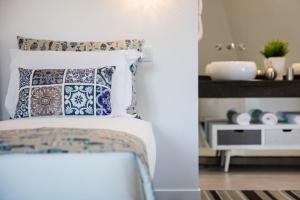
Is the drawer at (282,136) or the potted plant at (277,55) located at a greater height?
the potted plant at (277,55)

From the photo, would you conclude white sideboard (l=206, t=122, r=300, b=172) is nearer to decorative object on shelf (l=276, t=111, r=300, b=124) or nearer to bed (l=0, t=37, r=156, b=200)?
decorative object on shelf (l=276, t=111, r=300, b=124)

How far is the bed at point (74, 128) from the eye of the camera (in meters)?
1.04

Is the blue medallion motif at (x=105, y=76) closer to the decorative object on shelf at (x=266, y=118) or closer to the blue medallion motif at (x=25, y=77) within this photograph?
the blue medallion motif at (x=25, y=77)

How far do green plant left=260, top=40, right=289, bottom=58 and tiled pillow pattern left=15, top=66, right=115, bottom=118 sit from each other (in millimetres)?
1795

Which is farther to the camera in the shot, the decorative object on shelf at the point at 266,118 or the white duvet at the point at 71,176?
the decorative object on shelf at the point at 266,118

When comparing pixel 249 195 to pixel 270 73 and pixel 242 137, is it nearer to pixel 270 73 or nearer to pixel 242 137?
pixel 242 137

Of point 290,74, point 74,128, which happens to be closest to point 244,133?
point 290,74

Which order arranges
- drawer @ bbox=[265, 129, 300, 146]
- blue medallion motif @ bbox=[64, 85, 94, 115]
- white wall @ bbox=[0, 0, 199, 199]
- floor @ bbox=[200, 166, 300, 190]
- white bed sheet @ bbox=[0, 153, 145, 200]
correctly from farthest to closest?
drawer @ bbox=[265, 129, 300, 146] < floor @ bbox=[200, 166, 300, 190] < white wall @ bbox=[0, 0, 199, 199] < blue medallion motif @ bbox=[64, 85, 94, 115] < white bed sheet @ bbox=[0, 153, 145, 200]

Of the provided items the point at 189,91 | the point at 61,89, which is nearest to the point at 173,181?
the point at 189,91

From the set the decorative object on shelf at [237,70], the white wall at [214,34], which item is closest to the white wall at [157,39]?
the decorative object on shelf at [237,70]

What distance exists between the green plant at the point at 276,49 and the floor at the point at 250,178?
1046mm

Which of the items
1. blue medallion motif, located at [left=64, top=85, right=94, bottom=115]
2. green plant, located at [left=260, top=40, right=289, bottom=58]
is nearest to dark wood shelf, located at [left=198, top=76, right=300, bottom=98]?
green plant, located at [left=260, top=40, right=289, bottom=58]

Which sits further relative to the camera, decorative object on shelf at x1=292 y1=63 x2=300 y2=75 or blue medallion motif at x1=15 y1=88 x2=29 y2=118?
decorative object on shelf at x1=292 y1=63 x2=300 y2=75

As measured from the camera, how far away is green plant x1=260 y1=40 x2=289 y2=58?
122 inches
